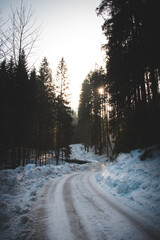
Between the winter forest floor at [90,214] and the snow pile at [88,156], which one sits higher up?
the winter forest floor at [90,214]

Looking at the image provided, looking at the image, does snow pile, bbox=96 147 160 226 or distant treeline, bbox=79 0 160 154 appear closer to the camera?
snow pile, bbox=96 147 160 226

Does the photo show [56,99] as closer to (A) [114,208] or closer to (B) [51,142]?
(B) [51,142]

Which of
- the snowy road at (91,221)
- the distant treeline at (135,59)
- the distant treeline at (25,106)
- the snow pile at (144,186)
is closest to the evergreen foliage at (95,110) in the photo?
the distant treeline at (25,106)

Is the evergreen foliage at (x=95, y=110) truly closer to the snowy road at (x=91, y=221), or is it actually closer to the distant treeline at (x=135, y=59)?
the distant treeline at (x=135, y=59)

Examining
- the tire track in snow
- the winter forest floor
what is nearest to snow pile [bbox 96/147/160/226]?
the winter forest floor

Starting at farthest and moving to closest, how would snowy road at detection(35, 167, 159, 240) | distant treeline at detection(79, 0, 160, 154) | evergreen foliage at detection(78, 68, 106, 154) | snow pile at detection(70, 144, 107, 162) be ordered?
evergreen foliage at detection(78, 68, 106, 154) → snow pile at detection(70, 144, 107, 162) → distant treeline at detection(79, 0, 160, 154) → snowy road at detection(35, 167, 159, 240)

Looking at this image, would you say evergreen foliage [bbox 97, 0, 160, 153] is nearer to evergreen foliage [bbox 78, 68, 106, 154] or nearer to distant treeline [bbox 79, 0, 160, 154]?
distant treeline [bbox 79, 0, 160, 154]

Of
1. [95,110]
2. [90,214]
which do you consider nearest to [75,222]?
[90,214]

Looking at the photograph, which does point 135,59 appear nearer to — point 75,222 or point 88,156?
point 75,222

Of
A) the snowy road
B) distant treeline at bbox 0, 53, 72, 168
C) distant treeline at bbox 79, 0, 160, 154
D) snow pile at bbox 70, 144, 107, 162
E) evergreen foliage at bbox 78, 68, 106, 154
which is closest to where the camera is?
the snowy road

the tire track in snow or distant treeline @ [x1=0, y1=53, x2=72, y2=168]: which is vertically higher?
distant treeline @ [x1=0, y1=53, x2=72, y2=168]

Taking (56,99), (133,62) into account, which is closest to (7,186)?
(133,62)

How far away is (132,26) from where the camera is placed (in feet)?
32.0

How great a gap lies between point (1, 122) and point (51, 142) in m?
13.6
